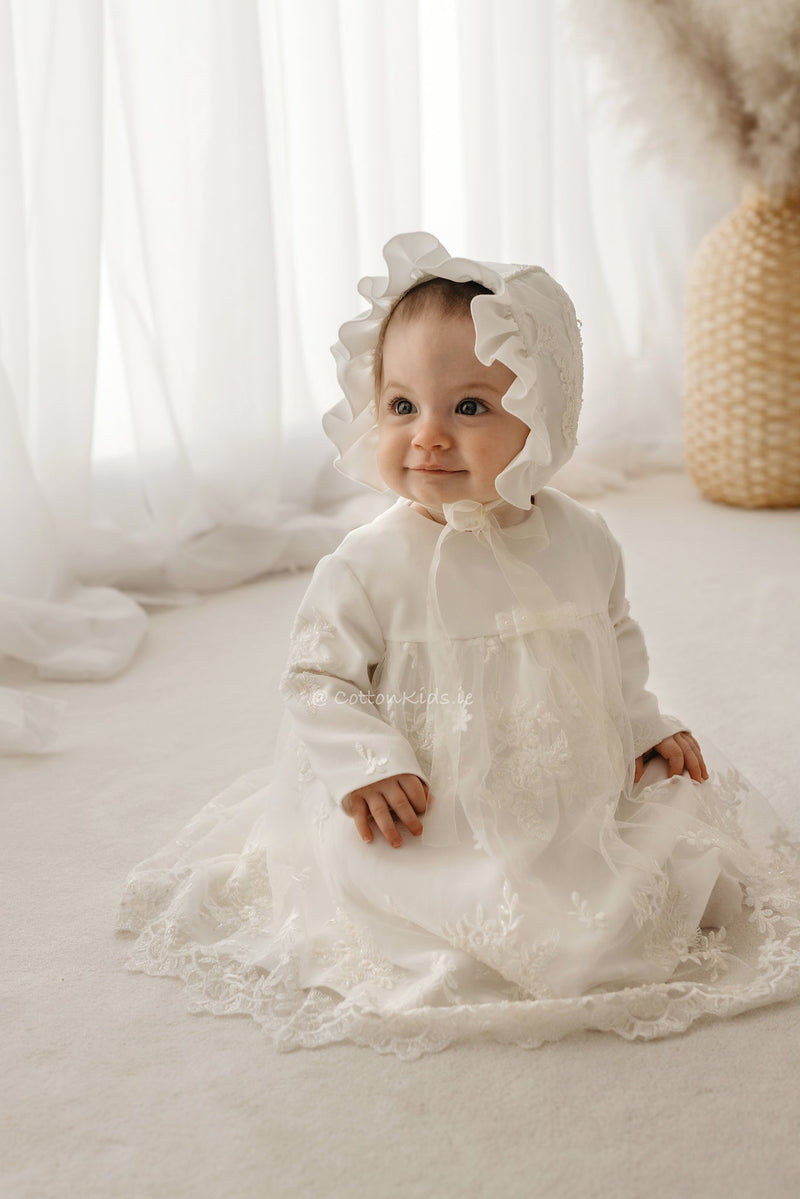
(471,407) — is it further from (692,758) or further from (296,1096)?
(296,1096)

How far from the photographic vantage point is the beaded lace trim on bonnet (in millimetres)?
1152

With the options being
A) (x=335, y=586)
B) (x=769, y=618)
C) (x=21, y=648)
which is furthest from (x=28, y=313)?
(x=769, y=618)

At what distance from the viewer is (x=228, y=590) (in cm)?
238

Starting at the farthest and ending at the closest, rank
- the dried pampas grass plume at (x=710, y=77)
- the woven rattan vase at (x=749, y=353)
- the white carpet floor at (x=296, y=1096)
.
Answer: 1. the woven rattan vase at (x=749, y=353)
2. the dried pampas grass plume at (x=710, y=77)
3. the white carpet floor at (x=296, y=1096)

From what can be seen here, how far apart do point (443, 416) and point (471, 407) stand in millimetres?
29

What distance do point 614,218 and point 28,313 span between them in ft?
5.43

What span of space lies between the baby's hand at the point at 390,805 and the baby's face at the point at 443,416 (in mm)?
273

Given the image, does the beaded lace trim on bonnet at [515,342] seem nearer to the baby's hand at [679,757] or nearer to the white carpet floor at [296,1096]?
the baby's hand at [679,757]

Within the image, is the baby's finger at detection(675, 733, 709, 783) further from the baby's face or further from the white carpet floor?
the baby's face

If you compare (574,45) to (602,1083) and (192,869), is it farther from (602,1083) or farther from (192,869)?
(602,1083)

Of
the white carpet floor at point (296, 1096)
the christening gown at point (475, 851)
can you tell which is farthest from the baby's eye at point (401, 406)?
the white carpet floor at point (296, 1096)

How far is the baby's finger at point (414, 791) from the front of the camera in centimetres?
119

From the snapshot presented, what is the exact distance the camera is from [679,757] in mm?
1337
